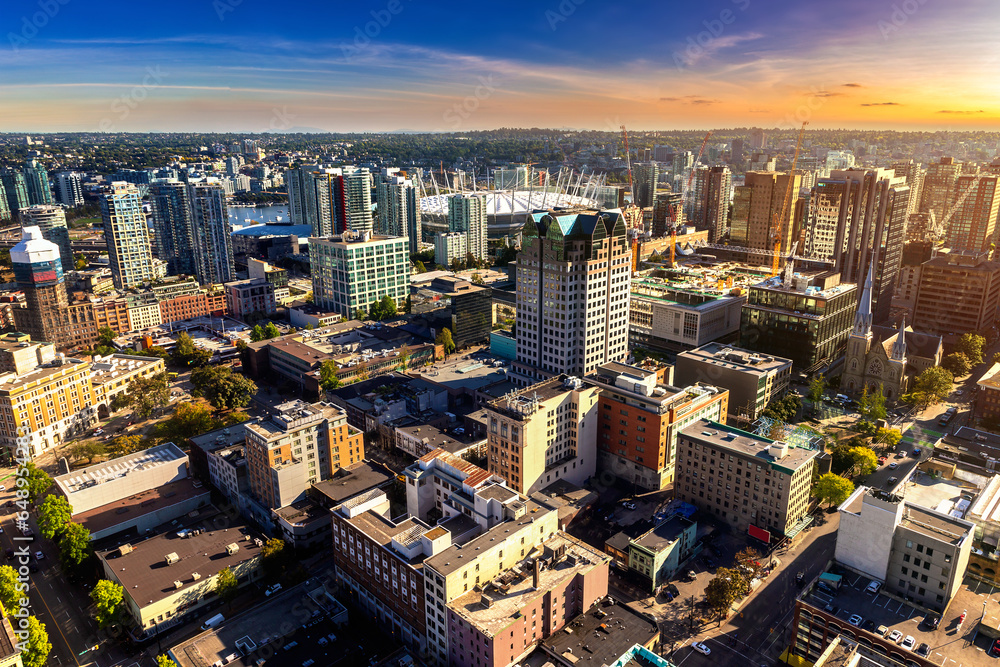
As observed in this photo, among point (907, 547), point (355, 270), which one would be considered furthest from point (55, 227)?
point (907, 547)

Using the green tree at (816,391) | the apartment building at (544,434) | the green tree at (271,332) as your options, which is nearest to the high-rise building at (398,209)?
the green tree at (271,332)

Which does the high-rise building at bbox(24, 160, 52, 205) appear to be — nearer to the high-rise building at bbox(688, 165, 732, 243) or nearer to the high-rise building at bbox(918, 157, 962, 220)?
the high-rise building at bbox(688, 165, 732, 243)

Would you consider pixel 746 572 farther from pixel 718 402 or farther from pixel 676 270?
pixel 676 270

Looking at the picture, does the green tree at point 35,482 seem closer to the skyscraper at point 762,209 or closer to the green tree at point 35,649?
the green tree at point 35,649

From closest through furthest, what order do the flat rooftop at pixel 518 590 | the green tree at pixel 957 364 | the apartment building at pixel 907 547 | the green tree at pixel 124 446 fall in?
the flat rooftop at pixel 518 590
the apartment building at pixel 907 547
the green tree at pixel 124 446
the green tree at pixel 957 364

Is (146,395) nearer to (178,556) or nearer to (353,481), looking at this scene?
(178,556)

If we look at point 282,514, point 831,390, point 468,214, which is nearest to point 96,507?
point 282,514

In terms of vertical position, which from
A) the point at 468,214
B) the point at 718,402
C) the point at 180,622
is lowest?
the point at 180,622
